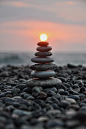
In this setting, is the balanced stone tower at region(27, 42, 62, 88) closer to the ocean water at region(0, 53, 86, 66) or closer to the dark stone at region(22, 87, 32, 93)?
the dark stone at region(22, 87, 32, 93)

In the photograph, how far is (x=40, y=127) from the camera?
114 inches

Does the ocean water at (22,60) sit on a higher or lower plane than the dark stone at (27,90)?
higher

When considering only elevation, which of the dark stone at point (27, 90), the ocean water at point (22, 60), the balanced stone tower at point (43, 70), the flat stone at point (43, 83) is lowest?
the dark stone at point (27, 90)

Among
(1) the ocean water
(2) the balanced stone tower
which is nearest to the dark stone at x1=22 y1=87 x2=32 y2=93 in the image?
(2) the balanced stone tower

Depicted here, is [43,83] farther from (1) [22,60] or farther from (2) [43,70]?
(1) [22,60]

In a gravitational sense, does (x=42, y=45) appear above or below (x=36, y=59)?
above

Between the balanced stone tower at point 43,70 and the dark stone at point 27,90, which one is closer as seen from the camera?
the dark stone at point 27,90

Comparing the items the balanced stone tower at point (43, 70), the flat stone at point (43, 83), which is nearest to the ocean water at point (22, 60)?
the balanced stone tower at point (43, 70)

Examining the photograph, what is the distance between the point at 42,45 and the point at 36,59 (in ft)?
1.53

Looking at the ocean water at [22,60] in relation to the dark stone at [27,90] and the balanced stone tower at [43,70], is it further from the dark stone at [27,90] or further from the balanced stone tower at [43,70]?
the dark stone at [27,90]

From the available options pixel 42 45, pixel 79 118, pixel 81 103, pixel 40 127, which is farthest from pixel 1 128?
pixel 42 45

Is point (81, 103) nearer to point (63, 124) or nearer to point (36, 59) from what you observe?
point (63, 124)

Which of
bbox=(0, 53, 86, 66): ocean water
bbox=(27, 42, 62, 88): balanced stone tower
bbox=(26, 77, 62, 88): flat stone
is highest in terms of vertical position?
bbox=(0, 53, 86, 66): ocean water

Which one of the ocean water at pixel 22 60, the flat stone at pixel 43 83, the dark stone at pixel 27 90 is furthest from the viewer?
the ocean water at pixel 22 60
